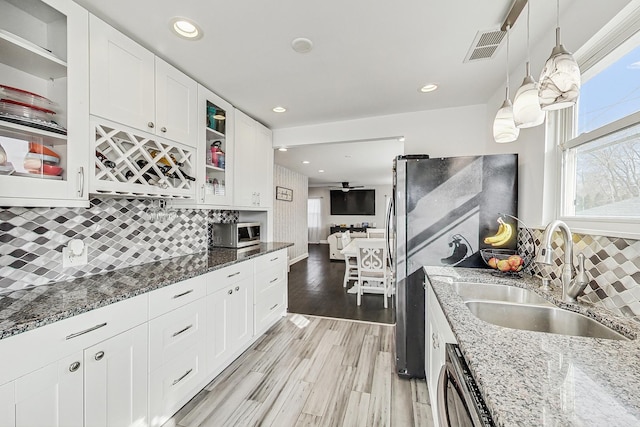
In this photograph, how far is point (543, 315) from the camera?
126 cm

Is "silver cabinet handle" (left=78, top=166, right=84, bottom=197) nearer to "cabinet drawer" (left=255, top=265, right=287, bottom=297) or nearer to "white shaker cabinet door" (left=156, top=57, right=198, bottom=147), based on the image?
"white shaker cabinet door" (left=156, top=57, right=198, bottom=147)

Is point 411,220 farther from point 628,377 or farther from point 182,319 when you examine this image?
point 182,319

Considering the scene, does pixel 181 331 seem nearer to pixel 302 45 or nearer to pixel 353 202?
pixel 302 45

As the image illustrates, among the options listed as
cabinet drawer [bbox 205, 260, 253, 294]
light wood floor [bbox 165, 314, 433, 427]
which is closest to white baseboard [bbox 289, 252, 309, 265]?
light wood floor [bbox 165, 314, 433, 427]

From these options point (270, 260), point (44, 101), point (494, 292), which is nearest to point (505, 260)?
point (494, 292)

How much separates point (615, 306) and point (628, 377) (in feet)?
1.93

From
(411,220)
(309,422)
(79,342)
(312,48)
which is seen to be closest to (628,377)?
(411,220)

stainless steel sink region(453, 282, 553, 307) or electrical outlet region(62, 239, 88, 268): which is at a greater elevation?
electrical outlet region(62, 239, 88, 268)

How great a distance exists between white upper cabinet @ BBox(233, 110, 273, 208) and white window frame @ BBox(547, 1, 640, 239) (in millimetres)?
2510

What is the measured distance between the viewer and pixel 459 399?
0.78 m

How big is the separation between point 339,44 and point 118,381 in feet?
7.40

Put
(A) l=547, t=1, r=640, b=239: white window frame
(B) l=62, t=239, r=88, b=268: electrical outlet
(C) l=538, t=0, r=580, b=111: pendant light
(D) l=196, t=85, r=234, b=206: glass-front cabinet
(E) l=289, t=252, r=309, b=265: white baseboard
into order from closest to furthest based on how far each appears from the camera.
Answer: (C) l=538, t=0, r=580, b=111: pendant light → (A) l=547, t=1, r=640, b=239: white window frame → (B) l=62, t=239, r=88, b=268: electrical outlet → (D) l=196, t=85, r=234, b=206: glass-front cabinet → (E) l=289, t=252, r=309, b=265: white baseboard

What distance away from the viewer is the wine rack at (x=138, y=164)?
1488 mm

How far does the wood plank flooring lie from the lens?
333 cm
